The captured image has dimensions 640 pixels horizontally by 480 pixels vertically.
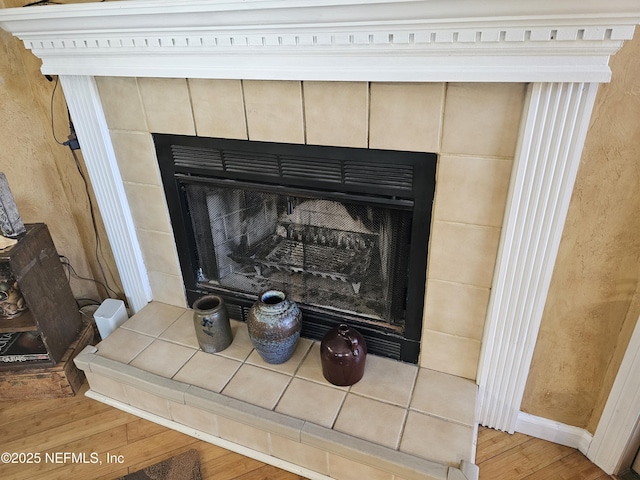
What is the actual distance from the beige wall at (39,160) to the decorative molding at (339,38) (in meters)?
0.28

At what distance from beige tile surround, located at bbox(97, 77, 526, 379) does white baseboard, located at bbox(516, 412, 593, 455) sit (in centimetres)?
24

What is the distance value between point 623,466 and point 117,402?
166cm

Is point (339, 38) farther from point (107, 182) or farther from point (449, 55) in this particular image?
point (107, 182)

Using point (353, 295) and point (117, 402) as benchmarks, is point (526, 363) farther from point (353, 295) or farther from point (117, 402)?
point (117, 402)

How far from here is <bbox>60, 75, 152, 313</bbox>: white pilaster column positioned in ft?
4.87

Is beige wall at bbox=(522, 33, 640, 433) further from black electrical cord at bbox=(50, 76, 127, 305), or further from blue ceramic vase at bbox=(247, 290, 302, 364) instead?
black electrical cord at bbox=(50, 76, 127, 305)

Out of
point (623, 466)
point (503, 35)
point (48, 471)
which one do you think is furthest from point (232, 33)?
point (623, 466)

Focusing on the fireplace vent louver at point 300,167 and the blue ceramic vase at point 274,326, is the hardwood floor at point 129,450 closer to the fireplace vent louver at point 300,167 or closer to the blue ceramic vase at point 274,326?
the blue ceramic vase at point 274,326

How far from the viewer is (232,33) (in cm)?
113

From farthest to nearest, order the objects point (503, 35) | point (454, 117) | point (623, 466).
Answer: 1. point (623, 466)
2. point (454, 117)
3. point (503, 35)

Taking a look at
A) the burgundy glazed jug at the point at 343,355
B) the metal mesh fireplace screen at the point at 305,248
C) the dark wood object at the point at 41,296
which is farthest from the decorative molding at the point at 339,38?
the burgundy glazed jug at the point at 343,355

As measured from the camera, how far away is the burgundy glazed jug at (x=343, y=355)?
1350mm

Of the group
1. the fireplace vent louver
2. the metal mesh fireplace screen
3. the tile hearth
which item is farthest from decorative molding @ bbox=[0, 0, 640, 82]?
the tile hearth

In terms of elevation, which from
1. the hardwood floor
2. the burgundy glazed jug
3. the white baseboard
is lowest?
the hardwood floor
